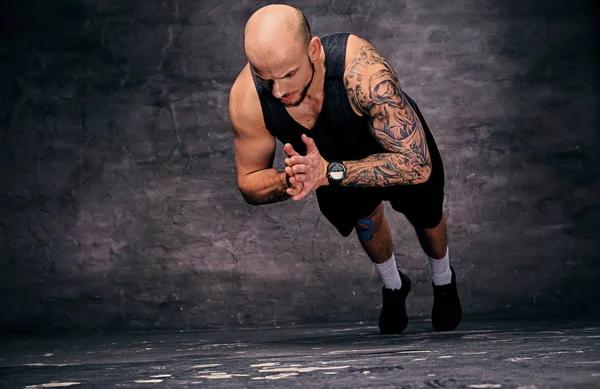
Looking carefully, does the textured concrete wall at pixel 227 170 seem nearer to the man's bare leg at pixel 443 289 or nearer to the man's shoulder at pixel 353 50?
the man's bare leg at pixel 443 289

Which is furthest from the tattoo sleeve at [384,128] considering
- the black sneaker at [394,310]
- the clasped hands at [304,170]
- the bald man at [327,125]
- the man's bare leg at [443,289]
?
the black sneaker at [394,310]

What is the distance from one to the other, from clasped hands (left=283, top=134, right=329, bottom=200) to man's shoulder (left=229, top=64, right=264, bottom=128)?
31cm

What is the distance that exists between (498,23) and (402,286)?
1.91m

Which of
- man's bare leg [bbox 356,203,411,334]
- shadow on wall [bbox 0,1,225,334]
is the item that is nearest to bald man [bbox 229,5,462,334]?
man's bare leg [bbox 356,203,411,334]

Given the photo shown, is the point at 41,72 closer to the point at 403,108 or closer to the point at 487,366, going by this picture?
→ the point at 403,108

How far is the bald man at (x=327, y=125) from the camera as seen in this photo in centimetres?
264

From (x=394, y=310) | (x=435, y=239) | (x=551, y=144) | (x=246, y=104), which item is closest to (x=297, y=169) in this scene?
(x=246, y=104)

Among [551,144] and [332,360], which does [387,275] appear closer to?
[332,360]

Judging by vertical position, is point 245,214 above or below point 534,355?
above

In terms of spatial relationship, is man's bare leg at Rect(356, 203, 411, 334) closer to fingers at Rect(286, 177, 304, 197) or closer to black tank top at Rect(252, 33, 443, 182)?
black tank top at Rect(252, 33, 443, 182)

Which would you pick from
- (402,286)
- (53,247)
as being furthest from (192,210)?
(402,286)

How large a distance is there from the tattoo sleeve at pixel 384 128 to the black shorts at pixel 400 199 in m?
0.30

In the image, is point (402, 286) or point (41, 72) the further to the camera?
point (41, 72)

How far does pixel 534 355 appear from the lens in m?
2.22
